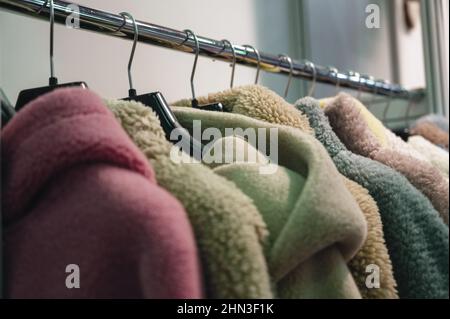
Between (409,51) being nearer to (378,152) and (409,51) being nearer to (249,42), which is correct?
(249,42)

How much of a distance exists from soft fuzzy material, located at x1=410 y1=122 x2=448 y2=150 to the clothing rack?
96 millimetres

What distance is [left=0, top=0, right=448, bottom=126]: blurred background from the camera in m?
0.56

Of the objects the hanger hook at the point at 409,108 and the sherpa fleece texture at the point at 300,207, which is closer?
the sherpa fleece texture at the point at 300,207

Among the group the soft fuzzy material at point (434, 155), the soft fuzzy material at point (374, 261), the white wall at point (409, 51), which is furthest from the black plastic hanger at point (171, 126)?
the white wall at point (409, 51)

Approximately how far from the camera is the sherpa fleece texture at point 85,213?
0.82ft

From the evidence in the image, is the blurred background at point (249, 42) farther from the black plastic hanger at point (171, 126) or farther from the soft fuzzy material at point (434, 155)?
the soft fuzzy material at point (434, 155)

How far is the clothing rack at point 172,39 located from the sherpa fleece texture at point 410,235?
0.21 m

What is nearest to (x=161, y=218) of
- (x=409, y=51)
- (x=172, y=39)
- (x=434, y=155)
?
(x=172, y=39)

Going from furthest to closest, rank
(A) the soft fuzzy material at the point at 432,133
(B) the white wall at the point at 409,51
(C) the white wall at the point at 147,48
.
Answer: (B) the white wall at the point at 409,51
(A) the soft fuzzy material at the point at 432,133
(C) the white wall at the point at 147,48

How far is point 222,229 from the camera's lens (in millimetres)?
274

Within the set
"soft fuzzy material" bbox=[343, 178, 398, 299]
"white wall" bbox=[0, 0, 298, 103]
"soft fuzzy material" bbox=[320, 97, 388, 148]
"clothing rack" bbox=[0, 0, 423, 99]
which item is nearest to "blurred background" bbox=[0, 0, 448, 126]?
"white wall" bbox=[0, 0, 298, 103]

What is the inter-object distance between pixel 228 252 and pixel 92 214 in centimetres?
7

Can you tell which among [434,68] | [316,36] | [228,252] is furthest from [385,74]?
[228,252]

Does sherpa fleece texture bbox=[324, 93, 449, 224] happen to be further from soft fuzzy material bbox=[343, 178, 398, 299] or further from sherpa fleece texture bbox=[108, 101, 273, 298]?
sherpa fleece texture bbox=[108, 101, 273, 298]
